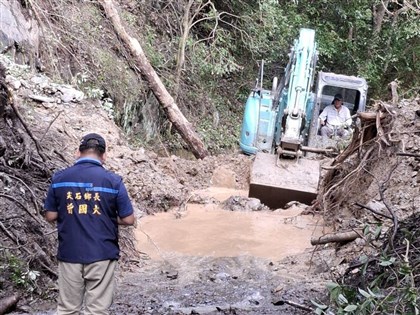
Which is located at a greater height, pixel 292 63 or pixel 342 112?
pixel 292 63

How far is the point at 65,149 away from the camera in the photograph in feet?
25.8

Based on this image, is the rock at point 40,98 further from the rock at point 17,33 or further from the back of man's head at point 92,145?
the back of man's head at point 92,145

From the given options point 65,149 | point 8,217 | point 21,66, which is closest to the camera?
point 8,217

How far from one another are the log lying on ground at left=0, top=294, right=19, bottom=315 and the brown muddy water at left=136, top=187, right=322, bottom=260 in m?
2.51

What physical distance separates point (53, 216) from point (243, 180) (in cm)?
764

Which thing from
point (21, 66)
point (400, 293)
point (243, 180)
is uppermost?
point (21, 66)

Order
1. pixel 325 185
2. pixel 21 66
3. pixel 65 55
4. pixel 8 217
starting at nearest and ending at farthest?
pixel 8 217 < pixel 325 185 < pixel 21 66 < pixel 65 55

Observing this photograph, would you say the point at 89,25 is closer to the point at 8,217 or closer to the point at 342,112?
the point at 342,112

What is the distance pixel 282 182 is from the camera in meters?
9.39

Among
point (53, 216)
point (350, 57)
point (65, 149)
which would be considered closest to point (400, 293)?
point (53, 216)

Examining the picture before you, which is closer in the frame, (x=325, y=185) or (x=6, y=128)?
(x=6, y=128)

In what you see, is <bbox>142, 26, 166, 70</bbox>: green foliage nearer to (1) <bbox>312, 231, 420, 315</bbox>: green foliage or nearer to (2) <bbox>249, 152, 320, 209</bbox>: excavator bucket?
(2) <bbox>249, 152, 320, 209</bbox>: excavator bucket

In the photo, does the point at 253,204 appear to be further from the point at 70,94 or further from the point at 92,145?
the point at 92,145

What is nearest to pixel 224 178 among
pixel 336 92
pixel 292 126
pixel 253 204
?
pixel 292 126
